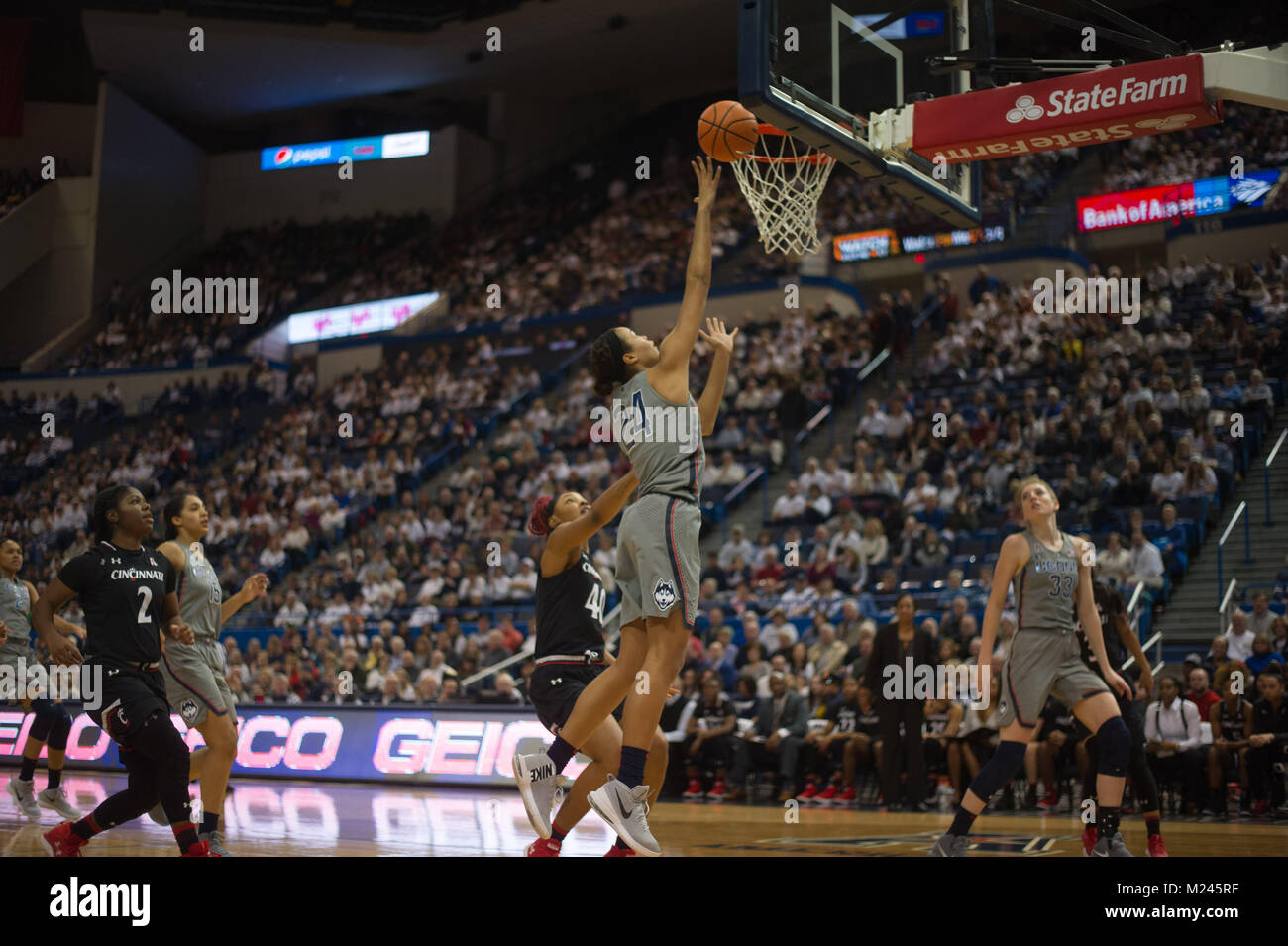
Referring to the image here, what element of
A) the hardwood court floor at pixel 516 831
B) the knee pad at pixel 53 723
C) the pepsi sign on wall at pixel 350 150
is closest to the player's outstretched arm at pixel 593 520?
the hardwood court floor at pixel 516 831

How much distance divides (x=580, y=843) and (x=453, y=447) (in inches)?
640

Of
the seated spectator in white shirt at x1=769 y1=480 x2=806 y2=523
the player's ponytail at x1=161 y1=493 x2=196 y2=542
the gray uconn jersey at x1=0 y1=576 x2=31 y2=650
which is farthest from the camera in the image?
the seated spectator in white shirt at x1=769 y1=480 x2=806 y2=523

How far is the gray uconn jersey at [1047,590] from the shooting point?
6.34 meters

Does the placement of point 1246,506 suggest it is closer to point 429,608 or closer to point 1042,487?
point 1042,487

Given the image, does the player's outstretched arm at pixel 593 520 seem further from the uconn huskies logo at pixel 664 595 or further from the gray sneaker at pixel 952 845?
the gray sneaker at pixel 952 845

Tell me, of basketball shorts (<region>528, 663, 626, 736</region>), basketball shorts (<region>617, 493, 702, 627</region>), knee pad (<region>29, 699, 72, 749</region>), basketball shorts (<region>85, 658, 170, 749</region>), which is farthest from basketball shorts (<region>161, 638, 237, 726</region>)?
knee pad (<region>29, 699, 72, 749</region>)

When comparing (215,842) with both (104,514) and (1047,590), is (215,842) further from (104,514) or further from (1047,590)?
(1047,590)

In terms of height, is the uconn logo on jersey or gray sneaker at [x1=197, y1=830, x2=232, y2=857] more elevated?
the uconn logo on jersey

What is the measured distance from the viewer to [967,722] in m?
10.8

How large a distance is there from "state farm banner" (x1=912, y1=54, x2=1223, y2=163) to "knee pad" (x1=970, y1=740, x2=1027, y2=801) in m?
4.08

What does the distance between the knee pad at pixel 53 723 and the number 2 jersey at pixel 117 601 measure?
3561 millimetres

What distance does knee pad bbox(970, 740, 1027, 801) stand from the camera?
599 cm

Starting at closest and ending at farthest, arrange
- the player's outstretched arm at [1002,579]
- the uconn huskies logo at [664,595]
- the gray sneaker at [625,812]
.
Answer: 1. the gray sneaker at [625,812]
2. the uconn huskies logo at [664,595]
3. the player's outstretched arm at [1002,579]

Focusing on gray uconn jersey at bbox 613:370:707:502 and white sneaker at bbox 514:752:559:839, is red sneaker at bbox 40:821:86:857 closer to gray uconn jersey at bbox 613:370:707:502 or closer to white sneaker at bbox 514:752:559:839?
white sneaker at bbox 514:752:559:839
